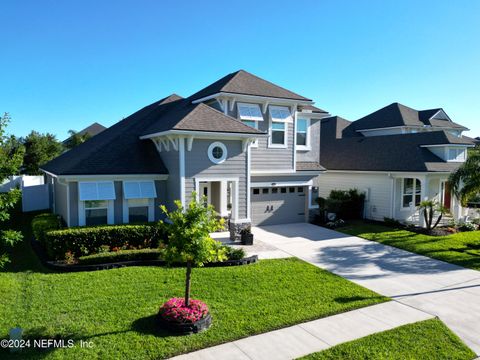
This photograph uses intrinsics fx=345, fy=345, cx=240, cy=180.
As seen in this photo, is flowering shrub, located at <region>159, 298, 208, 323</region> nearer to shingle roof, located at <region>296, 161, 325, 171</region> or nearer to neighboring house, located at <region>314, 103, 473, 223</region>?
shingle roof, located at <region>296, 161, 325, 171</region>

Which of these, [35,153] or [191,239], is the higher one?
[35,153]

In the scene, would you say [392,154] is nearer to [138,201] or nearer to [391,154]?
[391,154]

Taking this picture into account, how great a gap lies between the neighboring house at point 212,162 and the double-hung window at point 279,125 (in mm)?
54

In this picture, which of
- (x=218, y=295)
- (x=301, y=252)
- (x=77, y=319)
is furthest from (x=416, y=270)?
(x=77, y=319)

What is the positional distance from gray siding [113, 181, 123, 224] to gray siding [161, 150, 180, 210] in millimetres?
1998

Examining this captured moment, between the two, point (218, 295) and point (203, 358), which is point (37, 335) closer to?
point (203, 358)

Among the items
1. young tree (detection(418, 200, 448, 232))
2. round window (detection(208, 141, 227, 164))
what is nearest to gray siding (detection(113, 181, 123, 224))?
round window (detection(208, 141, 227, 164))

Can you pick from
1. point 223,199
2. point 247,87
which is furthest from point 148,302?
point 247,87

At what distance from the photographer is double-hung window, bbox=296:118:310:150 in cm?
1998

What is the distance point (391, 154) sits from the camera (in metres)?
21.7

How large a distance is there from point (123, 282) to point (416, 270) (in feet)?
32.8

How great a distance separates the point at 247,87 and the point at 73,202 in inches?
396

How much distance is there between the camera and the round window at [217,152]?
15.1 meters

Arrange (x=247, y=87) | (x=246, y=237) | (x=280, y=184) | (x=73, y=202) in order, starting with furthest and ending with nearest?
1. (x=280, y=184)
2. (x=247, y=87)
3. (x=246, y=237)
4. (x=73, y=202)
